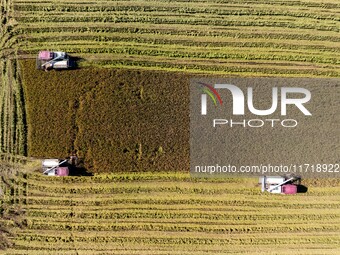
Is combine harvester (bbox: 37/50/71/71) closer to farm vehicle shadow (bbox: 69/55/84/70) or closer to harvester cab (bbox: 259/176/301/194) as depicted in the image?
farm vehicle shadow (bbox: 69/55/84/70)

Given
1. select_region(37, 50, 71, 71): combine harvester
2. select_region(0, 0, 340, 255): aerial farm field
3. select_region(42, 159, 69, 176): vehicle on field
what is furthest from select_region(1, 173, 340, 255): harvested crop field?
select_region(37, 50, 71, 71): combine harvester

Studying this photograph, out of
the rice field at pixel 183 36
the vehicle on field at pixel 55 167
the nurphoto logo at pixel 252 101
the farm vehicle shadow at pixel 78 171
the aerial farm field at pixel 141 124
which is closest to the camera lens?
the vehicle on field at pixel 55 167

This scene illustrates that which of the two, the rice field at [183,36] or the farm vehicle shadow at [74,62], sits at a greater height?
the rice field at [183,36]

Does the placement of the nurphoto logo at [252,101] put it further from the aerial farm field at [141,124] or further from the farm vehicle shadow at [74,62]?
the farm vehicle shadow at [74,62]

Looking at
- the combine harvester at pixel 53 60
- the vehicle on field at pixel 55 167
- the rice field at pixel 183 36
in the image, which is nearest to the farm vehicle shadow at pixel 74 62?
the combine harvester at pixel 53 60

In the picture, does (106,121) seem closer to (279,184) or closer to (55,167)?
(55,167)

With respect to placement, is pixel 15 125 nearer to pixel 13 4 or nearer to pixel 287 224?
pixel 13 4
